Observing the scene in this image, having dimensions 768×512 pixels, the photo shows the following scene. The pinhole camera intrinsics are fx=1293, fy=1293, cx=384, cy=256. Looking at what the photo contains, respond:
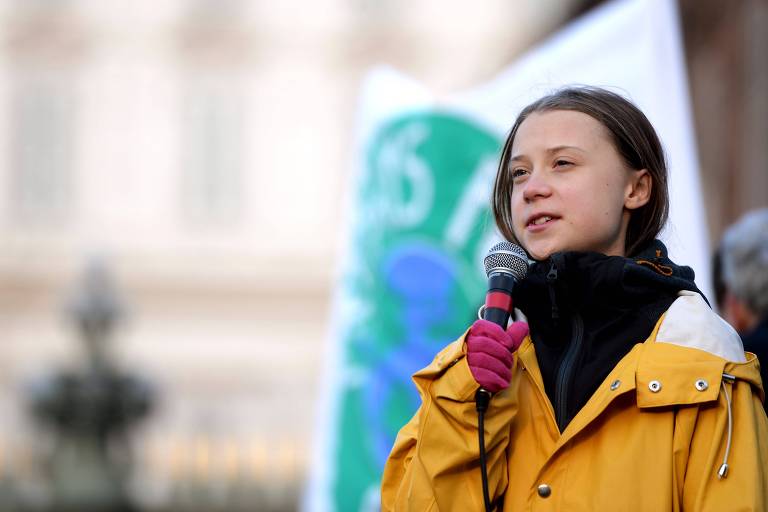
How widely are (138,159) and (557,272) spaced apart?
1002 inches

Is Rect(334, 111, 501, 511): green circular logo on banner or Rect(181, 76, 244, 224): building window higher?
Rect(181, 76, 244, 224): building window

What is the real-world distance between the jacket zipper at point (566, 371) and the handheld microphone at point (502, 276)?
3.6 inches

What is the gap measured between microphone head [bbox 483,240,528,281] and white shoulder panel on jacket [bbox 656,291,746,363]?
8.3 inches

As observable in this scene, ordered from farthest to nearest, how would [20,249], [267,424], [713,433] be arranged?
[20,249], [267,424], [713,433]

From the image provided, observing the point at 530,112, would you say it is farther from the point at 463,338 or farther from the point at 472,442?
the point at 472,442

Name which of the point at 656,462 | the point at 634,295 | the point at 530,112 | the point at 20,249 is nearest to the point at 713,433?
the point at 656,462

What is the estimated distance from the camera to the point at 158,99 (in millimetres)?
26766

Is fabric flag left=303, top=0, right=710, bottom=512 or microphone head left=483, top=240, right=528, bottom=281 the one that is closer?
microphone head left=483, top=240, right=528, bottom=281

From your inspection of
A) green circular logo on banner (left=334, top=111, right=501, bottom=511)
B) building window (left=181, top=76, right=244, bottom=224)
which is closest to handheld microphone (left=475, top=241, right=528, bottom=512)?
green circular logo on banner (left=334, top=111, right=501, bottom=511)

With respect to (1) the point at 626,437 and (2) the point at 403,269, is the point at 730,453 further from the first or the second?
(2) the point at 403,269

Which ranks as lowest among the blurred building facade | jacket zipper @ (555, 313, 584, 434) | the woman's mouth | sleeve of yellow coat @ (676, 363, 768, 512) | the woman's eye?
sleeve of yellow coat @ (676, 363, 768, 512)

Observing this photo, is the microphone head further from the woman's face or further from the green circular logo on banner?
the green circular logo on banner

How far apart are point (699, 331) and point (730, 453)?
0.16 meters

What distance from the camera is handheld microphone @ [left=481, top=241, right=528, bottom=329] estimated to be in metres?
1.73
